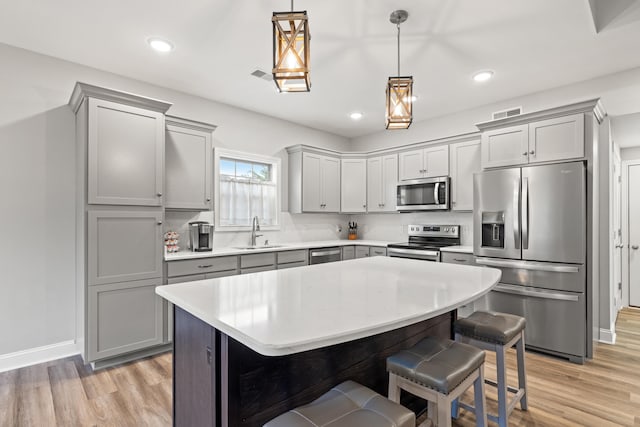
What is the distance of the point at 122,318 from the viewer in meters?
2.85

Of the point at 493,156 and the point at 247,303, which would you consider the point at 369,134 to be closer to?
the point at 493,156

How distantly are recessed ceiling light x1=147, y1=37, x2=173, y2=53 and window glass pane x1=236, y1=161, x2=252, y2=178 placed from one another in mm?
1719

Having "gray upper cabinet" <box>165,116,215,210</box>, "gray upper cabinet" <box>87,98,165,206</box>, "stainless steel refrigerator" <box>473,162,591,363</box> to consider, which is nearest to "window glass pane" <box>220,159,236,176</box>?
"gray upper cabinet" <box>165,116,215,210</box>

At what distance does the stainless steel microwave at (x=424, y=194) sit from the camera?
4.26m

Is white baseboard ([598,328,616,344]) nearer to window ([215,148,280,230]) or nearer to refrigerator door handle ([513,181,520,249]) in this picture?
refrigerator door handle ([513,181,520,249])

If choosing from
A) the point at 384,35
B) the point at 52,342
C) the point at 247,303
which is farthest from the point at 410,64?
the point at 52,342

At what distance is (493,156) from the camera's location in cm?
350

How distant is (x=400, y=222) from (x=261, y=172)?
7.52ft

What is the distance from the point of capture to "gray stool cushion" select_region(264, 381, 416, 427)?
103 centimetres

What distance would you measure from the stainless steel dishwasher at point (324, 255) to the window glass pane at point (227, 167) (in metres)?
1.49

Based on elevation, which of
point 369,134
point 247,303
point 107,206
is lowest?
point 247,303

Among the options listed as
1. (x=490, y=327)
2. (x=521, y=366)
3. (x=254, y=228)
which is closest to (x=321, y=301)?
(x=490, y=327)

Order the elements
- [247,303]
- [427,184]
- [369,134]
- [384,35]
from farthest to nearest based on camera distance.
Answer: [369,134] < [427,184] < [384,35] < [247,303]

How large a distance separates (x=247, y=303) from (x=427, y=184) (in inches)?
143
